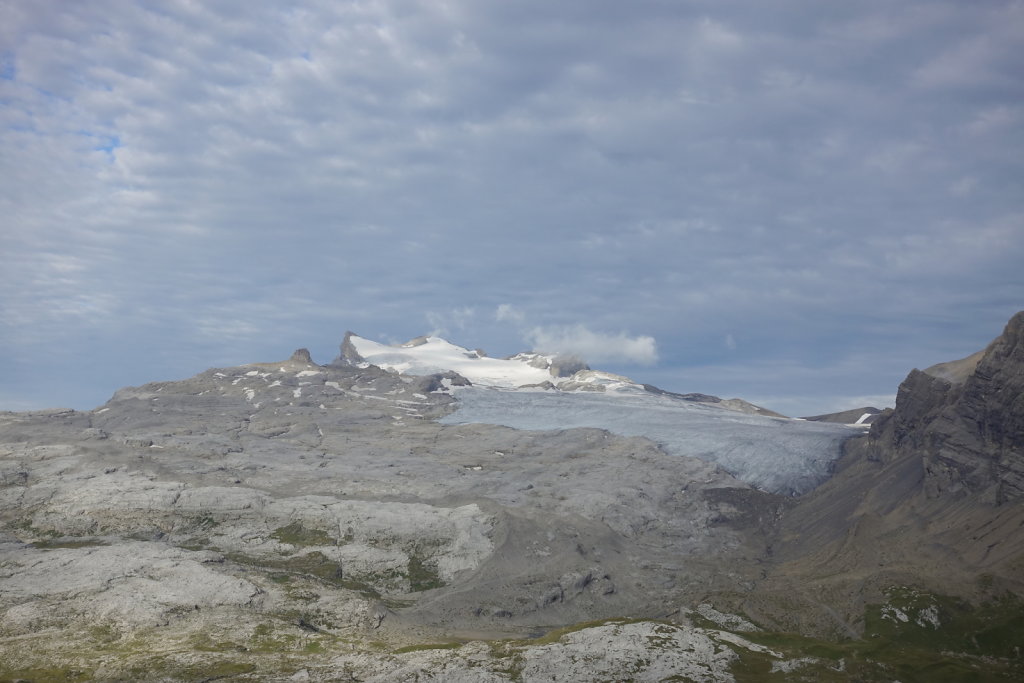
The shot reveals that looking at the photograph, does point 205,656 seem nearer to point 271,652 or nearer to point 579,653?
point 271,652

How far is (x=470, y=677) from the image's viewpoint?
165625 mm

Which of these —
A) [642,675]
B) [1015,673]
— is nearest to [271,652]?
[642,675]

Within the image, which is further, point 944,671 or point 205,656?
point 205,656

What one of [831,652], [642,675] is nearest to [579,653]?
[642,675]

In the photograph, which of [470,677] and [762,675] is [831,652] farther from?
[470,677]

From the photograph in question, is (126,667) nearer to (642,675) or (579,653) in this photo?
(579,653)

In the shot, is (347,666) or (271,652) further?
(271,652)

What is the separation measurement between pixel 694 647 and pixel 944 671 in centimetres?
4883

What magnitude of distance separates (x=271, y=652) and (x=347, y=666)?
97.1 feet

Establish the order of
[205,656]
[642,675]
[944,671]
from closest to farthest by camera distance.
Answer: [642,675], [944,671], [205,656]

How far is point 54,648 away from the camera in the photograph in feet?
642

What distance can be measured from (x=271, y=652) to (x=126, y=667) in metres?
30.1

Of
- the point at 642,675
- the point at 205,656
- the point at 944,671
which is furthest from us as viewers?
the point at 205,656

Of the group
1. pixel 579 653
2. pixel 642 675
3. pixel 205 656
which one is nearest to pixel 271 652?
pixel 205 656
